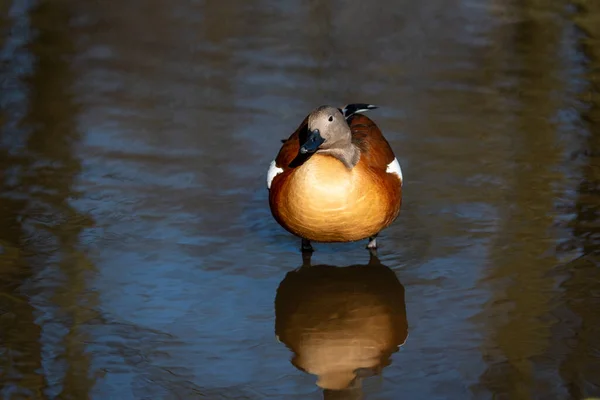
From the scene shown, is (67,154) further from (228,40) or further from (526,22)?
(526,22)

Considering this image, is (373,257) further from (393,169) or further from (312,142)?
(312,142)

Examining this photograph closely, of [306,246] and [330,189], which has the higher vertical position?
[330,189]

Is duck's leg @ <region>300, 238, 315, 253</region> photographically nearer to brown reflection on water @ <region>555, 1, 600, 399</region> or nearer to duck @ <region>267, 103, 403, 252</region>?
duck @ <region>267, 103, 403, 252</region>

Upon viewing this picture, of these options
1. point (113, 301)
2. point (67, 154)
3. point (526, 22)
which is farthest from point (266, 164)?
point (526, 22)

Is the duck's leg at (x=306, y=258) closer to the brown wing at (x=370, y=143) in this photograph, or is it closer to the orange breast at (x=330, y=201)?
the orange breast at (x=330, y=201)

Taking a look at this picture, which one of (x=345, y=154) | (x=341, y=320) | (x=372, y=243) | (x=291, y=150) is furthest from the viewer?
(x=372, y=243)

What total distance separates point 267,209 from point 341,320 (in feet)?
4.72

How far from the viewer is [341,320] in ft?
17.7

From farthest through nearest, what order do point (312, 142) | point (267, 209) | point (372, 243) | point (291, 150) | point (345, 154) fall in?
point (267, 209), point (372, 243), point (291, 150), point (345, 154), point (312, 142)

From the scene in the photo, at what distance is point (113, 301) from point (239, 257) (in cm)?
81

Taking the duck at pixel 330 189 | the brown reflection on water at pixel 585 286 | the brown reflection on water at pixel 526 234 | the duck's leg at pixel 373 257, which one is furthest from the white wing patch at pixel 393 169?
the brown reflection on water at pixel 585 286

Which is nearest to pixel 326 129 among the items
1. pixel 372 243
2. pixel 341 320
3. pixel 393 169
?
pixel 393 169

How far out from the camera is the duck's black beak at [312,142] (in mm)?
5458

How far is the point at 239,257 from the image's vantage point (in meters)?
6.02
